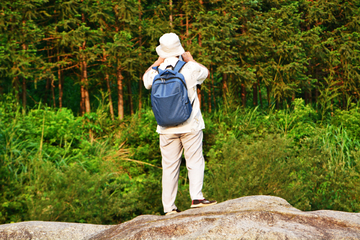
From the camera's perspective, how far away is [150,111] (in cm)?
962

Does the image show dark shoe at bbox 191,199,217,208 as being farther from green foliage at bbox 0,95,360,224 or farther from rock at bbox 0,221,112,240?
green foliage at bbox 0,95,360,224

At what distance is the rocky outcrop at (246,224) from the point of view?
311 cm

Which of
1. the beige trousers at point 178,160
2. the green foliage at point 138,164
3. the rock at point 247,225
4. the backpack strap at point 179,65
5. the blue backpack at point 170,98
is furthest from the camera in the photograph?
the green foliage at point 138,164

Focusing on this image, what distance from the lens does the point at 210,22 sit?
10.1m

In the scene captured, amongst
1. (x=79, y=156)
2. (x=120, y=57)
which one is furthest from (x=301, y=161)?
(x=120, y=57)

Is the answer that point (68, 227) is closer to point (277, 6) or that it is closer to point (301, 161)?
point (301, 161)

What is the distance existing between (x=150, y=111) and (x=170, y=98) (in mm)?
5898

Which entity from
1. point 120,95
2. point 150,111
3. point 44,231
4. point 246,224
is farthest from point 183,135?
point 120,95

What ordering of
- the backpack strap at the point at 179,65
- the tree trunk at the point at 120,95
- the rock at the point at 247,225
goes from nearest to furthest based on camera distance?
the rock at the point at 247,225 → the backpack strap at the point at 179,65 → the tree trunk at the point at 120,95

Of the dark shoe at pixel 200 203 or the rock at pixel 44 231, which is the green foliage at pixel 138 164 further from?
the dark shoe at pixel 200 203

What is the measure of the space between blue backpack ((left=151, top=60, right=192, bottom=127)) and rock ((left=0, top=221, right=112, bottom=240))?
1399mm

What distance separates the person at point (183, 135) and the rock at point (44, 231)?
889 mm

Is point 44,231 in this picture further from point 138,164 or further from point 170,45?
point 138,164

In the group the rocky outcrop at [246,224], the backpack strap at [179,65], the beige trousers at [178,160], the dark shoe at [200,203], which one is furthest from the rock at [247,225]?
the backpack strap at [179,65]
